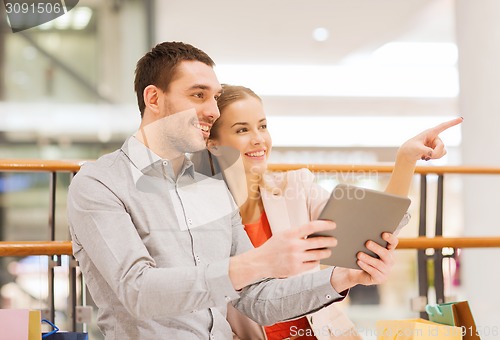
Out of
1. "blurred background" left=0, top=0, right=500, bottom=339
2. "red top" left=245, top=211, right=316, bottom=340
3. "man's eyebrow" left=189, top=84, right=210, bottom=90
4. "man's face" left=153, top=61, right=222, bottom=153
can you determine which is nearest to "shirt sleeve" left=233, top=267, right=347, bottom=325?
"red top" left=245, top=211, right=316, bottom=340

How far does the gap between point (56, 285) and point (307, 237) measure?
107cm

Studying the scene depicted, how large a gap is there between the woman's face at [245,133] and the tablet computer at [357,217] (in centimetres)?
71

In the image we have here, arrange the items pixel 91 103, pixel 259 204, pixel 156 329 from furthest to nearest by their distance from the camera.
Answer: pixel 91 103
pixel 259 204
pixel 156 329

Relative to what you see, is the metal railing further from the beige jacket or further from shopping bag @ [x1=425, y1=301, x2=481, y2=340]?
shopping bag @ [x1=425, y1=301, x2=481, y2=340]

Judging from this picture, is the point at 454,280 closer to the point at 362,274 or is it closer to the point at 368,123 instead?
the point at 362,274

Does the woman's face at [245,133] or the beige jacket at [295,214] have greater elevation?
the woman's face at [245,133]

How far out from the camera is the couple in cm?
123

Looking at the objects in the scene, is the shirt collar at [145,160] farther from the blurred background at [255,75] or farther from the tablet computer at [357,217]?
the blurred background at [255,75]

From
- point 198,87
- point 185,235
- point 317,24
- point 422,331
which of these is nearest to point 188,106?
point 198,87

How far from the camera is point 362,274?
1402 millimetres

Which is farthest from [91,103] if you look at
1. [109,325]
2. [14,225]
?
[109,325]

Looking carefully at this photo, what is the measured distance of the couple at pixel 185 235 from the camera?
123 cm

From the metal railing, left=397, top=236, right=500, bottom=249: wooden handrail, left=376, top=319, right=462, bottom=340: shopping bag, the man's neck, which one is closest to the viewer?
the man's neck

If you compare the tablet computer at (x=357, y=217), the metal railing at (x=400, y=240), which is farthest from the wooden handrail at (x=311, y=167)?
the tablet computer at (x=357, y=217)
